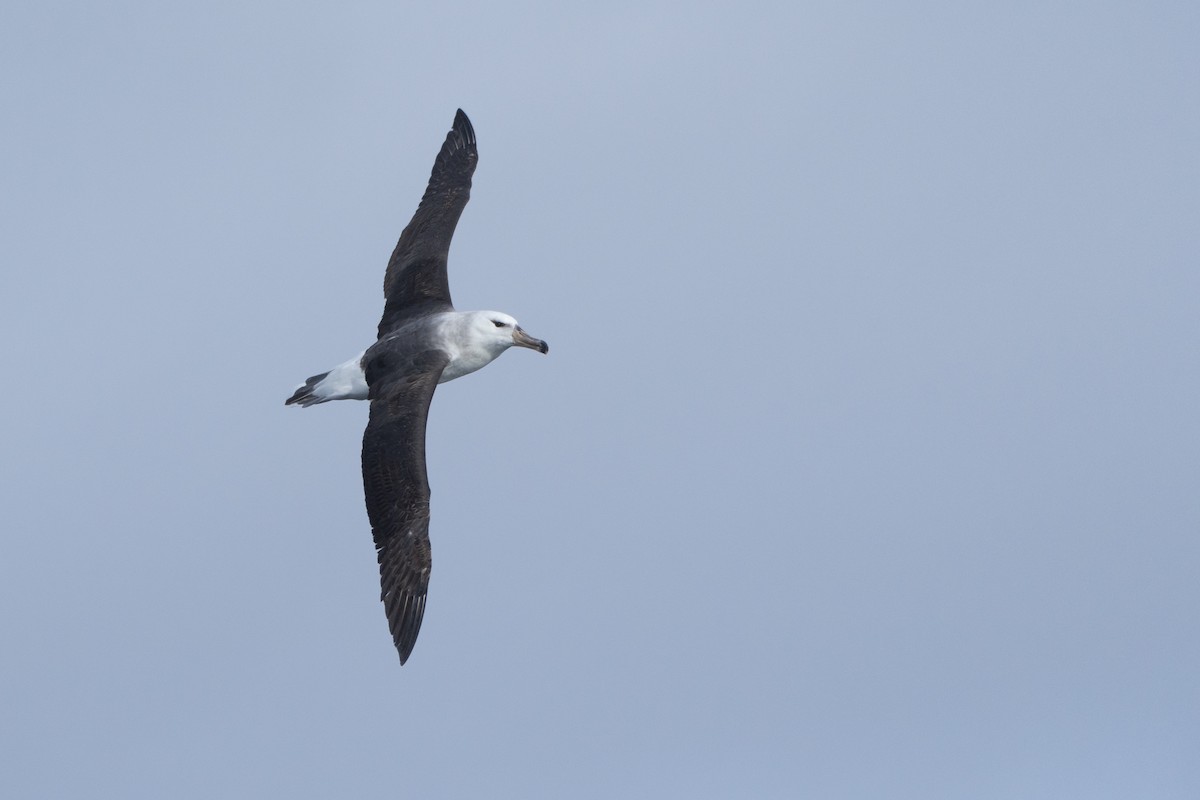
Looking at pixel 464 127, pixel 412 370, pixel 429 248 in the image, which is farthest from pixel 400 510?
pixel 464 127

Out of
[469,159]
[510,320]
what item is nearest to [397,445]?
[510,320]

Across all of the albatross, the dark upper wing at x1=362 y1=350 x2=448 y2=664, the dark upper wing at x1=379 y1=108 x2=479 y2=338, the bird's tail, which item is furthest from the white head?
the bird's tail

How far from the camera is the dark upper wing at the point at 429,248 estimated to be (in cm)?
2417

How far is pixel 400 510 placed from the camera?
21.7 metres

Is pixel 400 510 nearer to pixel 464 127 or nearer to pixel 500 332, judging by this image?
pixel 500 332

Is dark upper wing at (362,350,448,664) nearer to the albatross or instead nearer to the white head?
the albatross

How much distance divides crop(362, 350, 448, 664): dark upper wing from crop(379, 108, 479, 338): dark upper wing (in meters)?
2.33

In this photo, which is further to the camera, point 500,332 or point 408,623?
point 500,332

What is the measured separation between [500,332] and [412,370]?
4.11 feet

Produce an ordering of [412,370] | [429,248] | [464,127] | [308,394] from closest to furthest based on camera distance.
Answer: [412,370], [308,394], [429,248], [464,127]

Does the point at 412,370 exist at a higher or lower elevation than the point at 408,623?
higher

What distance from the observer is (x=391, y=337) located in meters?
23.2

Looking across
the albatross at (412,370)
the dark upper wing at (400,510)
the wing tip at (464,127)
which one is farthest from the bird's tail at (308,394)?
the wing tip at (464,127)

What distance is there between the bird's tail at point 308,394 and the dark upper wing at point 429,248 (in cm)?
96
